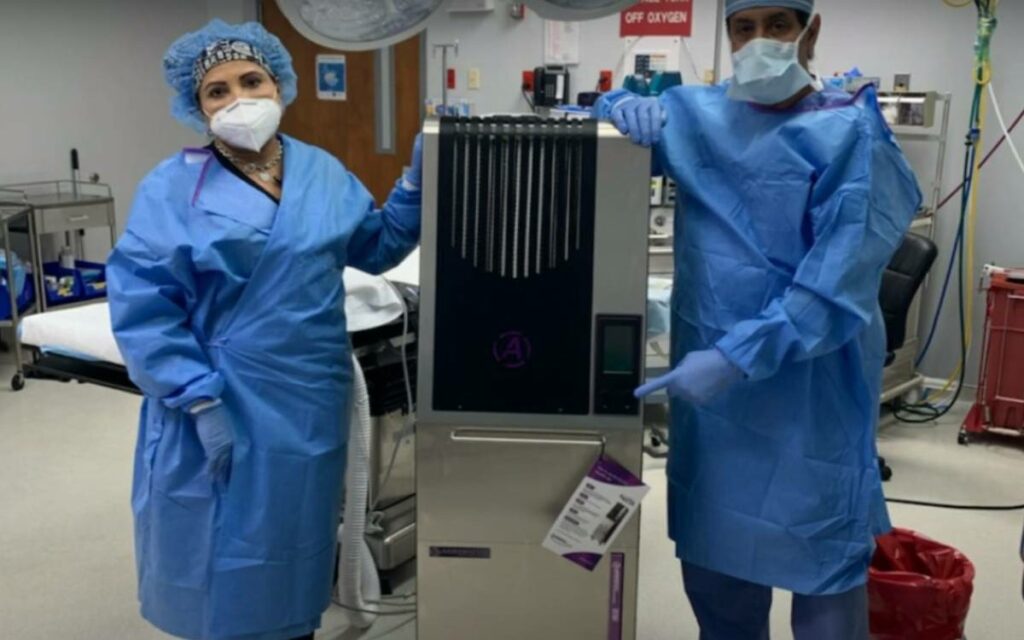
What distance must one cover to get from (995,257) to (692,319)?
2.86 metres

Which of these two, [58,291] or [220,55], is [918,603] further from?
[58,291]

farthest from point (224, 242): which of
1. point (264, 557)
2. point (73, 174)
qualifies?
point (73, 174)

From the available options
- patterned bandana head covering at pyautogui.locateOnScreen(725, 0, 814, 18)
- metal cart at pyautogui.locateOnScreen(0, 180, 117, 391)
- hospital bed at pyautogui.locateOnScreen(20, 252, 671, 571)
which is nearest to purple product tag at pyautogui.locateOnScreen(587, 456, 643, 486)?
hospital bed at pyautogui.locateOnScreen(20, 252, 671, 571)

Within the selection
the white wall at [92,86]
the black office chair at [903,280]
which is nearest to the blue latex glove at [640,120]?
the black office chair at [903,280]

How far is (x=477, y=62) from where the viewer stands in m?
4.71

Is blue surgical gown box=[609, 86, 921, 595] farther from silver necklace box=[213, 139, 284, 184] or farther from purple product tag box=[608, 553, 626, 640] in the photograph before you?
silver necklace box=[213, 139, 284, 184]

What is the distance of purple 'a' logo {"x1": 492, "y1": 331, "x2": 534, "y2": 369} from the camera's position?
1.40 m

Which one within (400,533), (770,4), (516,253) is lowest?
(400,533)

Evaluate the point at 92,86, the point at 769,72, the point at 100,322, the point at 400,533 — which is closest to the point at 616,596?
the point at 769,72

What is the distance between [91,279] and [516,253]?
3634 mm

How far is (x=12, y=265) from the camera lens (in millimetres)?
3855

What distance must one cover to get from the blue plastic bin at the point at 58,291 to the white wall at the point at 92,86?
50cm

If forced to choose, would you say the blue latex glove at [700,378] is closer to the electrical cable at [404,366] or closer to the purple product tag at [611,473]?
the purple product tag at [611,473]

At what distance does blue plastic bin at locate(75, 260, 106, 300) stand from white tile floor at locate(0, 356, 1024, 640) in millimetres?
550
